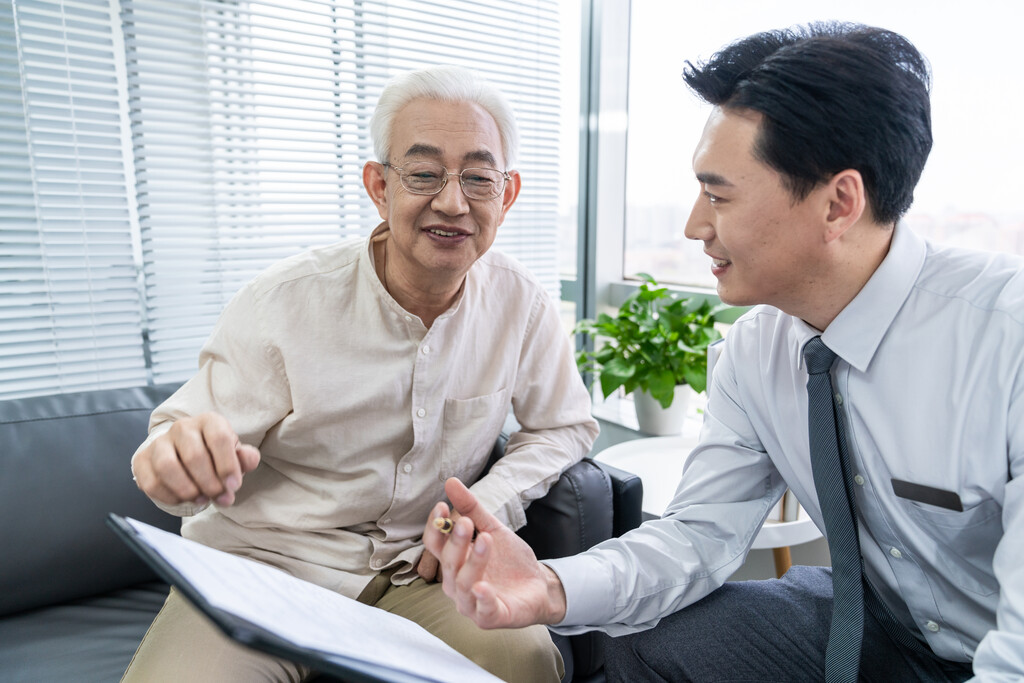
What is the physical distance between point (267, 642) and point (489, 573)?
0.52 metres

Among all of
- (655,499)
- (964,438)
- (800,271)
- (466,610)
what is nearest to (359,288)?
(466,610)

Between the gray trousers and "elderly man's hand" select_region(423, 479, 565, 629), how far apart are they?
20cm

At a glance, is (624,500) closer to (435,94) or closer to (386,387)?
(386,387)

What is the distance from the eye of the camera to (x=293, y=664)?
118cm

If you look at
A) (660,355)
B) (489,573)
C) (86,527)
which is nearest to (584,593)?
(489,573)

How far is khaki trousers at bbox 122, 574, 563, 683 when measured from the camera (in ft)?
3.43

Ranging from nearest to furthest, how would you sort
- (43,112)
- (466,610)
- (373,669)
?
(373,669) → (466,610) → (43,112)

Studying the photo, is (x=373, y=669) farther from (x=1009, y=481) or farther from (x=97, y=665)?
(x=97, y=665)

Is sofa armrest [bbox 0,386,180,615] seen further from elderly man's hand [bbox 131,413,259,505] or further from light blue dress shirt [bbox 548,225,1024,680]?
light blue dress shirt [bbox 548,225,1024,680]

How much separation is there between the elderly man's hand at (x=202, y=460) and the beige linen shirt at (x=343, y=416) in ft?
0.99

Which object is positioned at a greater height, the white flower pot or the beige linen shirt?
the beige linen shirt

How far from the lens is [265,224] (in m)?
2.24

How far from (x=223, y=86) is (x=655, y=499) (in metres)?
1.79

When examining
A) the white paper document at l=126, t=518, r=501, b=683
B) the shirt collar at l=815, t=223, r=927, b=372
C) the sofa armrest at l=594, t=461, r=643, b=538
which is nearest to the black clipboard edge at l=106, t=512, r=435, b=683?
the white paper document at l=126, t=518, r=501, b=683
